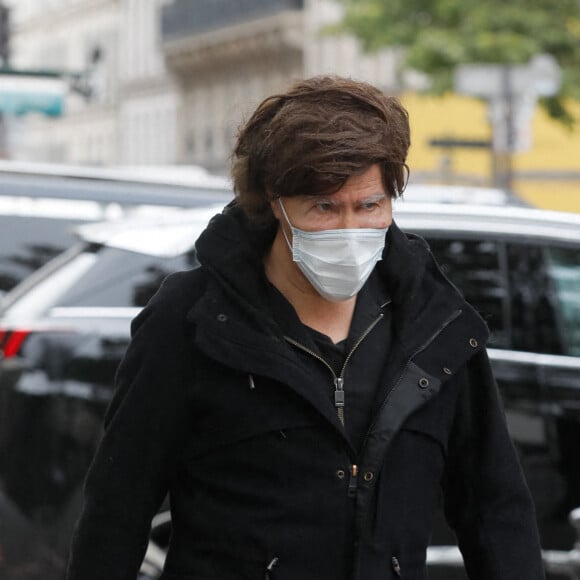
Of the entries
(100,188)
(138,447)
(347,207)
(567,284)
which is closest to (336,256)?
(347,207)

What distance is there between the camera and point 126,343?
573cm

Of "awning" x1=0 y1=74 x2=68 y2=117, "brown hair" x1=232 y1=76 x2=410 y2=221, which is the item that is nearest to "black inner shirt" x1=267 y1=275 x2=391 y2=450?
"brown hair" x1=232 y1=76 x2=410 y2=221

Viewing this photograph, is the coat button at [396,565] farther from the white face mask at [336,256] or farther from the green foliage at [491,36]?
the green foliage at [491,36]

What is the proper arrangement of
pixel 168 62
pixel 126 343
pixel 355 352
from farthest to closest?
pixel 168 62 → pixel 126 343 → pixel 355 352

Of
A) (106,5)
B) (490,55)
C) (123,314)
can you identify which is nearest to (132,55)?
(106,5)

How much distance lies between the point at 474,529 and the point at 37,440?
2.80 meters

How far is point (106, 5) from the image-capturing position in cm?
6384

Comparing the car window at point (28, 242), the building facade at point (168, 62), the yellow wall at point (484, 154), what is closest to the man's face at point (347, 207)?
the car window at point (28, 242)

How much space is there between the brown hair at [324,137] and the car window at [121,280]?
2783 millimetres

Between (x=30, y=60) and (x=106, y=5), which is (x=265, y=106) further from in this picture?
(x=30, y=60)

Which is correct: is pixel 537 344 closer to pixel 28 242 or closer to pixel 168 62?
pixel 28 242

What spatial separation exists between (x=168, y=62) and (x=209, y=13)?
3799mm

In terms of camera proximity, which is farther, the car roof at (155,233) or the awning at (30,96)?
the awning at (30,96)

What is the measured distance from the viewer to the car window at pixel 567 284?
5.92 metres
